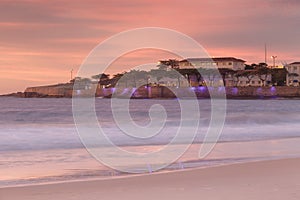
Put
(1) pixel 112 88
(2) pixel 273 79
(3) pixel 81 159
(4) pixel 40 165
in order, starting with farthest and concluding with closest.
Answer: (2) pixel 273 79
(1) pixel 112 88
(3) pixel 81 159
(4) pixel 40 165

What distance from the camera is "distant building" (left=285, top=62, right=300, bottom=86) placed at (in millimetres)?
158500

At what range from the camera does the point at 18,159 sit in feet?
41.0

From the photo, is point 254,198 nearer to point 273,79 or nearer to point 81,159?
point 81,159

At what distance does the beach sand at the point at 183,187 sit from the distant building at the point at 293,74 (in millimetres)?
154033

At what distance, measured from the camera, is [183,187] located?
25.5 ft

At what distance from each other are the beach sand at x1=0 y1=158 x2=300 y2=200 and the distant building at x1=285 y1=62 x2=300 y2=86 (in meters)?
154

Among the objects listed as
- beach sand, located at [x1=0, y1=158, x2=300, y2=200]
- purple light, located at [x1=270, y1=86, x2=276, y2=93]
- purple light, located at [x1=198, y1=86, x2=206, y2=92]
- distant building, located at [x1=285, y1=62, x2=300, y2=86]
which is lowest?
beach sand, located at [x1=0, y1=158, x2=300, y2=200]

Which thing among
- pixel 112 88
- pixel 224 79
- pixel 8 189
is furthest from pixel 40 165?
pixel 224 79

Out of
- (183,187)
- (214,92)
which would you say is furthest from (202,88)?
(183,187)

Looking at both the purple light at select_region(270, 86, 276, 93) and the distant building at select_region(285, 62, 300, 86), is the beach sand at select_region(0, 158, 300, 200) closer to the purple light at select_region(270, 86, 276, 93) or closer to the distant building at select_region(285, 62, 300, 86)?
the purple light at select_region(270, 86, 276, 93)

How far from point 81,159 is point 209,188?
17.5 ft

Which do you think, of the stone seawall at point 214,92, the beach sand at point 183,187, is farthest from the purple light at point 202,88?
the beach sand at point 183,187

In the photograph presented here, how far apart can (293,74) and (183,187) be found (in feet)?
515

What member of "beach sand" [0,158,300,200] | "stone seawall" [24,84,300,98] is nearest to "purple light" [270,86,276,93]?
"stone seawall" [24,84,300,98]
